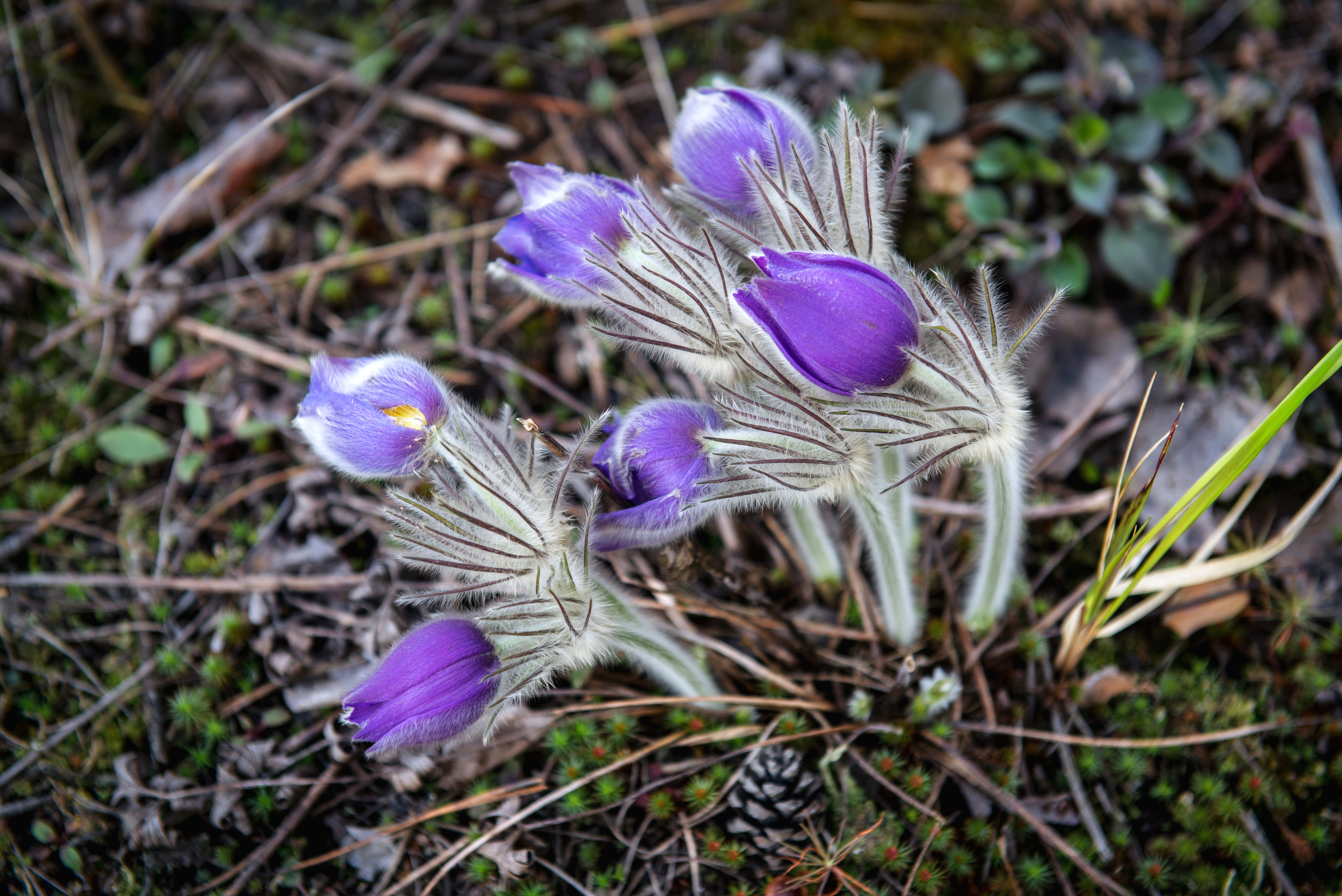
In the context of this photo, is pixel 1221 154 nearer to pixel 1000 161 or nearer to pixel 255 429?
pixel 1000 161

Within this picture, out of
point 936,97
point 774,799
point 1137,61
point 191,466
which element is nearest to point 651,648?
point 774,799

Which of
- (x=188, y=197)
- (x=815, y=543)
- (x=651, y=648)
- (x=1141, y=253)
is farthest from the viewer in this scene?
(x=188, y=197)

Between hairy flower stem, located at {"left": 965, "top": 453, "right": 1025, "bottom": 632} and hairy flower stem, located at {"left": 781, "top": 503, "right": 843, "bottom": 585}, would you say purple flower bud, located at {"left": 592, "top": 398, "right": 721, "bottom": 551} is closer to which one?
hairy flower stem, located at {"left": 781, "top": 503, "right": 843, "bottom": 585}

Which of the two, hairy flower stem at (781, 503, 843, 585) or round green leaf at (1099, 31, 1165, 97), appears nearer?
hairy flower stem at (781, 503, 843, 585)

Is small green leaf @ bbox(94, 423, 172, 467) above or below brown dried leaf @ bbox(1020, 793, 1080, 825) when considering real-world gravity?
above

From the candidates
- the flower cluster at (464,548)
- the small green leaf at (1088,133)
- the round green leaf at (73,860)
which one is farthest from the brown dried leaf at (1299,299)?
the round green leaf at (73,860)

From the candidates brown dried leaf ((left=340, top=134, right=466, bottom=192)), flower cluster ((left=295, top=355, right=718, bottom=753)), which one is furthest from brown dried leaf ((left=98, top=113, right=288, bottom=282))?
flower cluster ((left=295, top=355, right=718, bottom=753))

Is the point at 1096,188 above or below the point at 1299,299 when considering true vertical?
above
